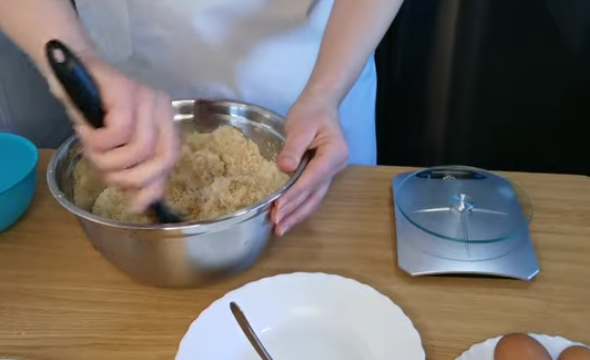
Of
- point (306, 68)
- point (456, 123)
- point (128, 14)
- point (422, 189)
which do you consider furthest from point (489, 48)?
point (128, 14)

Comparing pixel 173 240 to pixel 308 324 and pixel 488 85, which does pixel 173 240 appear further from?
pixel 488 85

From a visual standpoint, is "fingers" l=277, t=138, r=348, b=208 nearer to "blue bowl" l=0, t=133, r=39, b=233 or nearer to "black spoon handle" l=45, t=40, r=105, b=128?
"black spoon handle" l=45, t=40, r=105, b=128

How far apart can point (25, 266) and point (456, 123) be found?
108 centimetres

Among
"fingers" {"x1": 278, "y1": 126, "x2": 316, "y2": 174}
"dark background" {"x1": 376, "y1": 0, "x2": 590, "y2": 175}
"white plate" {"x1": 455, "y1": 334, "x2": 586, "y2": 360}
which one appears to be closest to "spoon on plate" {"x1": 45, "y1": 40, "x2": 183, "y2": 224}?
"fingers" {"x1": 278, "y1": 126, "x2": 316, "y2": 174}

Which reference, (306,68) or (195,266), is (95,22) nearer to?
(306,68)

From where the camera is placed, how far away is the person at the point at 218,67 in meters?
0.73

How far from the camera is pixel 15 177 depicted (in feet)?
3.11

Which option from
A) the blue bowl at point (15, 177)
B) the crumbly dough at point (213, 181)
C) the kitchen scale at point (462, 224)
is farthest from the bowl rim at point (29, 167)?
A: the kitchen scale at point (462, 224)

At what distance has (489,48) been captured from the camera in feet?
4.91

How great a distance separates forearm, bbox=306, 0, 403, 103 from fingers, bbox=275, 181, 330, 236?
0.15m

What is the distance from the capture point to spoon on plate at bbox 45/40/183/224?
2.13 feet

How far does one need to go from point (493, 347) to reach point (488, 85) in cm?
94

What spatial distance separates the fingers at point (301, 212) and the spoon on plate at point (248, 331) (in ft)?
0.38

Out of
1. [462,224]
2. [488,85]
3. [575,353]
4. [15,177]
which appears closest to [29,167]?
[15,177]
